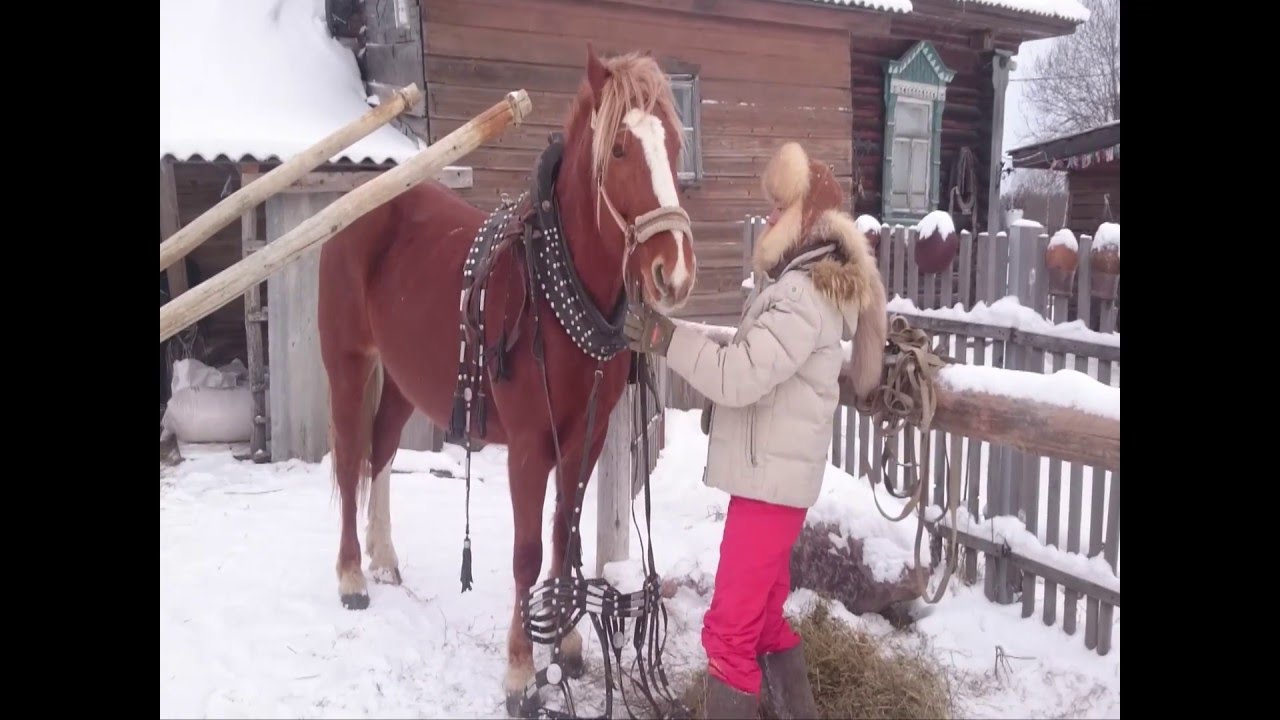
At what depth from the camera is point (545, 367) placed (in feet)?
8.77

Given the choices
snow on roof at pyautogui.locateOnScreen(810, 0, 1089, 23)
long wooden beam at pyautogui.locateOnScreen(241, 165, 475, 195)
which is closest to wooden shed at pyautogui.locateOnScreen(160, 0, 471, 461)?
long wooden beam at pyautogui.locateOnScreen(241, 165, 475, 195)

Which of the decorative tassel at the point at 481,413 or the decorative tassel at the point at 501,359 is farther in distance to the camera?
the decorative tassel at the point at 481,413

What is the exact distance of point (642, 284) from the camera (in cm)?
233

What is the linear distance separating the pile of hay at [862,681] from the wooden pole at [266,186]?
87.1 inches

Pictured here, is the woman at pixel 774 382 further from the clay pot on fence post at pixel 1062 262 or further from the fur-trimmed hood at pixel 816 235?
the clay pot on fence post at pixel 1062 262

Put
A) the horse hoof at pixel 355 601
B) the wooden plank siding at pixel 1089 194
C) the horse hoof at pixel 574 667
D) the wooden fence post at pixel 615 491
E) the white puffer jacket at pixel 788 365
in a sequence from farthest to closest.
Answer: the wooden plank siding at pixel 1089 194 → the wooden fence post at pixel 615 491 → the horse hoof at pixel 355 601 → the horse hoof at pixel 574 667 → the white puffer jacket at pixel 788 365

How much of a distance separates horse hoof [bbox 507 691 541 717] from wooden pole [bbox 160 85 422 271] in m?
1.76

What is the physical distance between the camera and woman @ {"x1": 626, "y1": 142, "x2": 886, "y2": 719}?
231cm

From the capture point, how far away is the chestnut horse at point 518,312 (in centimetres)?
232

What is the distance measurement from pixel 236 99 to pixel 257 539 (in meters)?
3.50

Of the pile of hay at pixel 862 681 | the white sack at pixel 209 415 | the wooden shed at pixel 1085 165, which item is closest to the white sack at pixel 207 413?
the white sack at pixel 209 415
